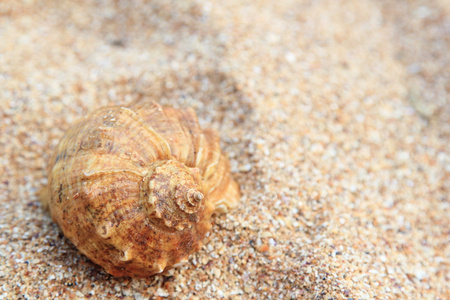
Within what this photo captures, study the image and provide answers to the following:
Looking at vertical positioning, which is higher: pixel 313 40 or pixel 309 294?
pixel 313 40

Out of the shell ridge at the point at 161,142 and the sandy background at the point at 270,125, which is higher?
the shell ridge at the point at 161,142

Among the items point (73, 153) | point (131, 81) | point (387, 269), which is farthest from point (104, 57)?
point (387, 269)

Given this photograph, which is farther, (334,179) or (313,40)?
(313,40)

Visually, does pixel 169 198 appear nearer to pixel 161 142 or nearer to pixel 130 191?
pixel 130 191

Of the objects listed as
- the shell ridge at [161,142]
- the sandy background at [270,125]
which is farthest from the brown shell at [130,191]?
the sandy background at [270,125]

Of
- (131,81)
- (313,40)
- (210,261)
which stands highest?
(313,40)

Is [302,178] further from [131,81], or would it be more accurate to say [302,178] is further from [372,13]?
[372,13]

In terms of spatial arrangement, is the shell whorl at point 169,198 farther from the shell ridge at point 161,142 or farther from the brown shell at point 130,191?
the shell ridge at point 161,142
